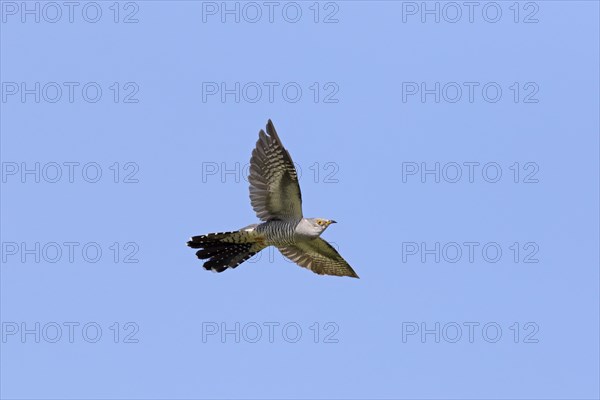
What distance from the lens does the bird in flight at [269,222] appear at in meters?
23.4

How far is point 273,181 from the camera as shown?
23547mm

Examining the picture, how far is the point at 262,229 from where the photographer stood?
78.6 ft

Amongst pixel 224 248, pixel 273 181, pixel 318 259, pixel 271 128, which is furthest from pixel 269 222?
pixel 318 259

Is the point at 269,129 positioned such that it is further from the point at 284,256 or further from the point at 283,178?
the point at 284,256

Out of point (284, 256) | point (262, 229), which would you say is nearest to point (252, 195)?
point (262, 229)

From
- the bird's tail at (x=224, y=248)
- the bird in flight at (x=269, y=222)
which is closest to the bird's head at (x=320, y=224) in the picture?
the bird in flight at (x=269, y=222)

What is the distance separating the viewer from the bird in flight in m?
23.4

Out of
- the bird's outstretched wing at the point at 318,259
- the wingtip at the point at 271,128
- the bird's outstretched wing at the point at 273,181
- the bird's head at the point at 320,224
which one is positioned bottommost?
the bird's outstretched wing at the point at 318,259

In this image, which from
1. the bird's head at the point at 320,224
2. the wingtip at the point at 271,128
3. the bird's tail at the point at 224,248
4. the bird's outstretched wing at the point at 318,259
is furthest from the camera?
the bird's outstretched wing at the point at 318,259

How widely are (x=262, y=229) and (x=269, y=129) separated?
195 cm

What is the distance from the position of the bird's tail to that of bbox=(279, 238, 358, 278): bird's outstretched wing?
1001 mm

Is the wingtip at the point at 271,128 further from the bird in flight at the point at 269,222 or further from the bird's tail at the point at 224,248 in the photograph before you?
the bird's tail at the point at 224,248

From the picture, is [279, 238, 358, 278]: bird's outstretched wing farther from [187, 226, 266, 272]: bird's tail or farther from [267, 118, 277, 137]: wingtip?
[267, 118, 277, 137]: wingtip

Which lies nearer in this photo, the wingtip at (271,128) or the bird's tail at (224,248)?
the wingtip at (271,128)
